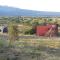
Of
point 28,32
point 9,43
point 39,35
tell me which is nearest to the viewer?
point 9,43

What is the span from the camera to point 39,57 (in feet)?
45.9

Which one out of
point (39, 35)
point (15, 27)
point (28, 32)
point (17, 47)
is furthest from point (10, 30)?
point (28, 32)

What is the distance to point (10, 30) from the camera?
1764 centimetres

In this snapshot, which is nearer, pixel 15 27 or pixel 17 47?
pixel 17 47

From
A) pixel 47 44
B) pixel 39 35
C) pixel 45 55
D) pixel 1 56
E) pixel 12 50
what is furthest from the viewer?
pixel 39 35

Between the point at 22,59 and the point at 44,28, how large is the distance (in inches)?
418

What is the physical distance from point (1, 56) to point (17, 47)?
274cm

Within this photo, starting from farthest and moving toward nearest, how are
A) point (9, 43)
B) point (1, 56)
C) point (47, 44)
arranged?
point (47, 44), point (9, 43), point (1, 56)

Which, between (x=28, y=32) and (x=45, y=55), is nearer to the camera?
(x=45, y=55)

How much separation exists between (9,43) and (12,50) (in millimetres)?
1601

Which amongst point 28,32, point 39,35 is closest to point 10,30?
point 39,35

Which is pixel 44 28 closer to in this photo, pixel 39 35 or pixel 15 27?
pixel 39 35

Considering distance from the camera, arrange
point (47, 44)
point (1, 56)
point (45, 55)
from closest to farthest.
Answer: point (1, 56)
point (45, 55)
point (47, 44)

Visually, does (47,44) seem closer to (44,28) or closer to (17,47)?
(17,47)
